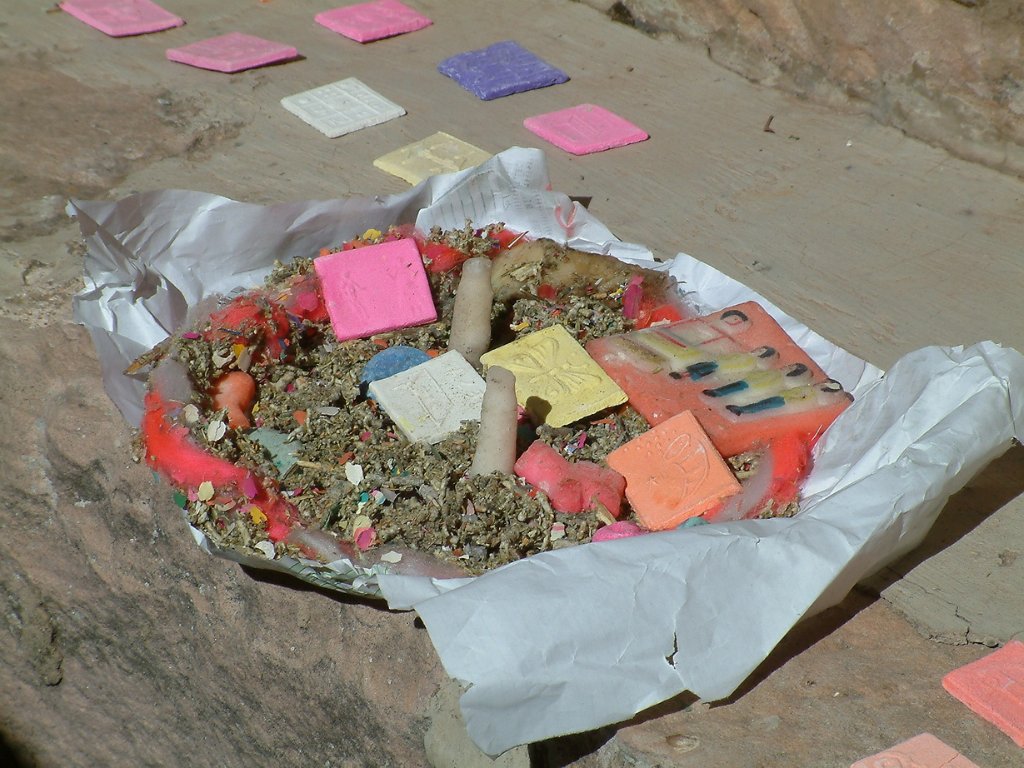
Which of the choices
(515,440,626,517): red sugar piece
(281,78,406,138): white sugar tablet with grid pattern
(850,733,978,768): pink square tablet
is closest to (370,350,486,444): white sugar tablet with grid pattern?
(515,440,626,517): red sugar piece

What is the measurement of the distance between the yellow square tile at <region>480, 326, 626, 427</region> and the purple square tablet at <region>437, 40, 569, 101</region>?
55.6 inches

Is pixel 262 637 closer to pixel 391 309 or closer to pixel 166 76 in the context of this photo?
pixel 391 309

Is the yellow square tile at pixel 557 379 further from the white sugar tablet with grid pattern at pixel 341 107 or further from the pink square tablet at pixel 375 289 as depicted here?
the white sugar tablet with grid pattern at pixel 341 107

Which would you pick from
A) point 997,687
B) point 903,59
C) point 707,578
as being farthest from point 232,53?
point 997,687

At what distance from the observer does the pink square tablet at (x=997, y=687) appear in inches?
57.8

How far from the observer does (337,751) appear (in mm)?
1805

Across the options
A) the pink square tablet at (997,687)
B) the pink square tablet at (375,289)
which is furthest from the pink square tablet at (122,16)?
the pink square tablet at (997,687)

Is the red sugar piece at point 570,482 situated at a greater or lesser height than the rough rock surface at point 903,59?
lesser

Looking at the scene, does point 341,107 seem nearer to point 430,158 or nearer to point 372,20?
point 430,158

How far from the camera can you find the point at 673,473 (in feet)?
5.91

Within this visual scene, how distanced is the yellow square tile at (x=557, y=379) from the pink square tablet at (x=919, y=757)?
30.5 inches

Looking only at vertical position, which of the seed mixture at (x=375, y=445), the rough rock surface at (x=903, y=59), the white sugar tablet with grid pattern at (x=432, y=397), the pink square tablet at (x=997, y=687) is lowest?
the seed mixture at (x=375, y=445)

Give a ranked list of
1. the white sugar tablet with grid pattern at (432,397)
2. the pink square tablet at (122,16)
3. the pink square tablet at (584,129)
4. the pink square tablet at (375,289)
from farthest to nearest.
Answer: the pink square tablet at (122,16)
the pink square tablet at (584,129)
the pink square tablet at (375,289)
the white sugar tablet with grid pattern at (432,397)

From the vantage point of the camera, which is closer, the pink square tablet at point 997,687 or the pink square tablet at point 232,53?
the pink square tablet at point 997,687
